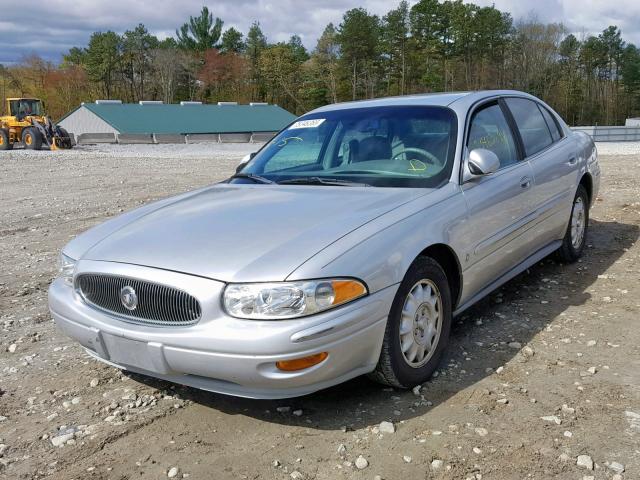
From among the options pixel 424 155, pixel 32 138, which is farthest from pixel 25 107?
pixel 424 155

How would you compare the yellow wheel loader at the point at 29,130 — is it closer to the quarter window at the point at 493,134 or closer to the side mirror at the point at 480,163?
the quarter window at the point at 493,134

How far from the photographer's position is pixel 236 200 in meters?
3.83

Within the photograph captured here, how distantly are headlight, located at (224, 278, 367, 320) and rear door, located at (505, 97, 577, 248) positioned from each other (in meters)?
2.50

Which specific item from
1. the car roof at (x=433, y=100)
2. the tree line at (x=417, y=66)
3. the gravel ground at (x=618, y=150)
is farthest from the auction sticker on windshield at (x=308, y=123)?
the tree line at (x=417, y=66)

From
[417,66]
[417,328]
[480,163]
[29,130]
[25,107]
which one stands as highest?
[417,66]

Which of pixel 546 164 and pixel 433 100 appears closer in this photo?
pixel 433 100

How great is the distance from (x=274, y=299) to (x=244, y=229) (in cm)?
61

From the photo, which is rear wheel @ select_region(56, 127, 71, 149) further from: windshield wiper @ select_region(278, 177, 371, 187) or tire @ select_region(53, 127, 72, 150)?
windshield wiper @ select_region(278, 177, 371, 187)

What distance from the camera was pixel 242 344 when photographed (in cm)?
268

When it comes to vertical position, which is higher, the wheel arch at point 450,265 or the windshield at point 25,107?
the windshield at point 25,107

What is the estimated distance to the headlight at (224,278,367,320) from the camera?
2709mm

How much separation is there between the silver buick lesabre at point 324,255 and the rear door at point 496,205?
15 millimetres

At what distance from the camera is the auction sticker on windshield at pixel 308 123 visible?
4746mm

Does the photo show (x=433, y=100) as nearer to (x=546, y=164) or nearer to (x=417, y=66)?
(x=546, y=164)
